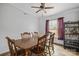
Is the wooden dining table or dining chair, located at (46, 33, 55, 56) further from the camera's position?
dining chair, located at (46, 33, 55, 56)

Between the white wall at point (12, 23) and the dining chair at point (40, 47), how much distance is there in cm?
19

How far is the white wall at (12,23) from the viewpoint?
1463 millimetres

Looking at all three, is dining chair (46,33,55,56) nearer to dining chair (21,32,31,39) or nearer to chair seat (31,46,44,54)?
chair seat (31,46,44,54)

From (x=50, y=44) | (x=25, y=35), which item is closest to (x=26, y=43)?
(x=25, y=35)

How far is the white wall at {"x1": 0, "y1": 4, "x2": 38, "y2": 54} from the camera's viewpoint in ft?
4.80

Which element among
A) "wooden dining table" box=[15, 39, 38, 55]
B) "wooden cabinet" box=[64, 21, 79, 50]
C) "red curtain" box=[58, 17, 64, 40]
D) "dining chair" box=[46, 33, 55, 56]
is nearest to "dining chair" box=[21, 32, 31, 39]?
"wooden dining table" box=[15, 39, 38, 55]

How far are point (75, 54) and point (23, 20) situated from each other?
1.01 metres

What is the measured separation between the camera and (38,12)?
150 centimetres

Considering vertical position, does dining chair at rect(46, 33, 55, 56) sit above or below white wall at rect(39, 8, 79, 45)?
below

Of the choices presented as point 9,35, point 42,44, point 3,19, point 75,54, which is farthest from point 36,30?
point 75,54

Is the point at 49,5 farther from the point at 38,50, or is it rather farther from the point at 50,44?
the point at 38,50

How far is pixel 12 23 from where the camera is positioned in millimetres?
1499

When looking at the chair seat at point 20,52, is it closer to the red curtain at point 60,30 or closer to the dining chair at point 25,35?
the dining chair at point 25,35

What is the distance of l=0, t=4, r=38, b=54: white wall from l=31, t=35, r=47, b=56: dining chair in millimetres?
189
